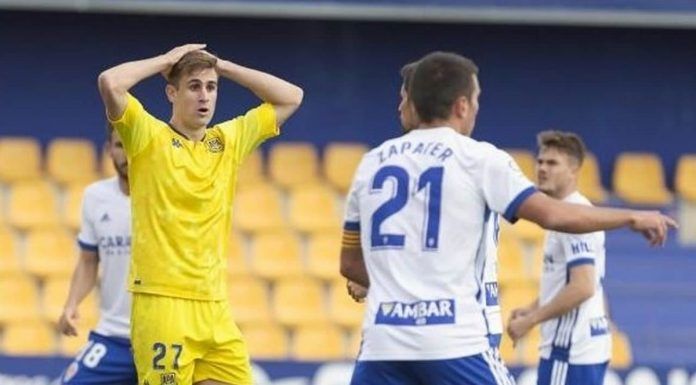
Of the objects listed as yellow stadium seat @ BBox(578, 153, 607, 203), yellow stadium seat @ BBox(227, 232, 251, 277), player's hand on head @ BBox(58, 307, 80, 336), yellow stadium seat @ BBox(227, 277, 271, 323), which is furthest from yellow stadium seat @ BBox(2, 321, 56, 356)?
yellow stadium seat @ BBox(578, 153, 607, 203)

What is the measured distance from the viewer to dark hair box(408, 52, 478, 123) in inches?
276

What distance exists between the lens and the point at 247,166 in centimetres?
1684

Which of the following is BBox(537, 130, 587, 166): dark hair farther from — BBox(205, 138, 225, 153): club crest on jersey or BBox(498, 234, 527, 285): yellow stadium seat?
BBox(498, 234, 527, 285): yellow stadium seat

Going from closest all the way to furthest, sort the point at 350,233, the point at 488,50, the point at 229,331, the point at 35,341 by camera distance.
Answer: the point at 350,233
the point at 229,331
the point at 35,341
the point at 488,50

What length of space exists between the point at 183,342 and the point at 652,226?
2.42 m

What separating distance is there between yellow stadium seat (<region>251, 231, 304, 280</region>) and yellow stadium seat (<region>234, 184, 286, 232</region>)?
0.40ft

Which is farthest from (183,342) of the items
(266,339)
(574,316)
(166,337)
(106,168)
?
(106,168)

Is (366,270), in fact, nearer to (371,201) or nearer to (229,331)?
(371,201)

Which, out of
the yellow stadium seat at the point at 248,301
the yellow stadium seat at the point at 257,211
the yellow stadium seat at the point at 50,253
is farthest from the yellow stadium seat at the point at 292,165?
the yellow stadium seat at the point at 50,253

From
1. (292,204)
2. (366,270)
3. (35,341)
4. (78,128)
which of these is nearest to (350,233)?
(366,270)

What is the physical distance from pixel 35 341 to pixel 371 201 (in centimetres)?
822

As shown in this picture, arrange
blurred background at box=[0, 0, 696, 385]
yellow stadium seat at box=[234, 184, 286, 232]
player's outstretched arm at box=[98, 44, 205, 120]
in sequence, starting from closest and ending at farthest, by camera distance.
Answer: player's outstretched arm at box=[98, 44, 205, 120], blurred background at box=[0, 0, 696, 385], yellow stadium seat at box=[234, 184, 286, 232]

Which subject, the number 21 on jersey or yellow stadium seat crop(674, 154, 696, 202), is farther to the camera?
yellow stadium seat crop(674, 154, 696, 202)

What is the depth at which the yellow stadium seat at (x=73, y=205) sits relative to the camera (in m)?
16.0
